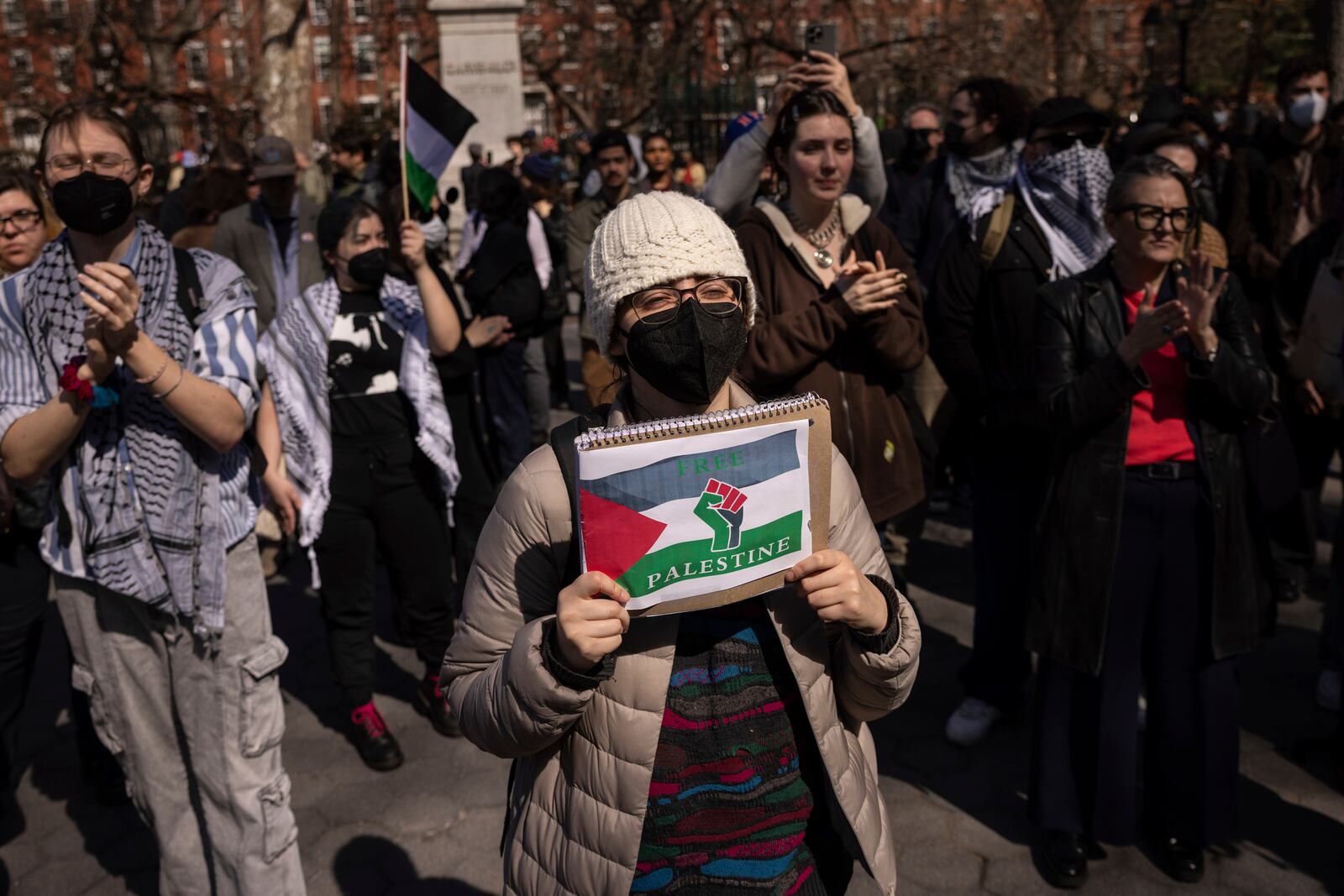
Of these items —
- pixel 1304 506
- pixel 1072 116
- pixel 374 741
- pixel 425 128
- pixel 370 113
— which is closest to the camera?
pixel 1072 116

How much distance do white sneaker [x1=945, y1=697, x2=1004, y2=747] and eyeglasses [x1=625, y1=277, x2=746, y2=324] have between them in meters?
2.97

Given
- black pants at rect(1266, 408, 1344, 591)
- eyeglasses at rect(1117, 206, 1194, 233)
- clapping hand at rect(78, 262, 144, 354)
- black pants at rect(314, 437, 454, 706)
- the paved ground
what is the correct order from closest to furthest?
clapping hand at rect(78, 262, 144, 354) → eyeglasses at rect(1117, 206, 1194, 233) → the paved ground → black pants at rect(314, 437, 454, 706) → black pants at rect(1266, 408, 1344, 591)

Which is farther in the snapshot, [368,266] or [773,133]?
[368,266]

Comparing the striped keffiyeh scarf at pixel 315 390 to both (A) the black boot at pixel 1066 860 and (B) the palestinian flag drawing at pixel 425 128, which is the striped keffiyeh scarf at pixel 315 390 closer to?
(B) the palestinian flag drawing at pixel 425 128

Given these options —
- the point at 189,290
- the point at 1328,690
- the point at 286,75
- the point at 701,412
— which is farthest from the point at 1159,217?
the point at 286,75

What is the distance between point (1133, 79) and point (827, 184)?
71.4ft

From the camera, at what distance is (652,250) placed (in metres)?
1.94

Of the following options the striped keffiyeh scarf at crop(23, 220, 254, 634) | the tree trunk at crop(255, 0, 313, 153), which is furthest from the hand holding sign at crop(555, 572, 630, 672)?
the tree trunk at crop(255, 0, 313, 153)

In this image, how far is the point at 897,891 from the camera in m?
3.61

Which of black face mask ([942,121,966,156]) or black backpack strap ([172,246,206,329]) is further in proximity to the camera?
black face mask ([942,121,966,156])

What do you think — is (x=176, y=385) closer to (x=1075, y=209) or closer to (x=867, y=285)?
(x=867, y=285)

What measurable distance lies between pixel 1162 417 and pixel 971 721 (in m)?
1.58

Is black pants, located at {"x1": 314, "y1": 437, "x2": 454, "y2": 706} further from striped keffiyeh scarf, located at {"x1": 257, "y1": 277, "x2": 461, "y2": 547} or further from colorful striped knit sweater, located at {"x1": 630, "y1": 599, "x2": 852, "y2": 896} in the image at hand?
colorful striped knit sweater, located at {"x1": 630, "y1": 599, "x2": 852, "y2": 896}

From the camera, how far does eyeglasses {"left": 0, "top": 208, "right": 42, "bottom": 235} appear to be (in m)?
3.65
